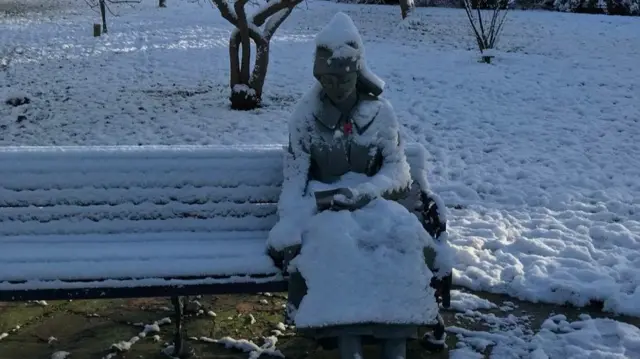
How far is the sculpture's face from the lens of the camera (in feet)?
11.7

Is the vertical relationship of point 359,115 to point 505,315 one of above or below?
above

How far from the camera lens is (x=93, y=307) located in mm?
4324

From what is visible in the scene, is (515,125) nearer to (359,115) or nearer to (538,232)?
(538,232)

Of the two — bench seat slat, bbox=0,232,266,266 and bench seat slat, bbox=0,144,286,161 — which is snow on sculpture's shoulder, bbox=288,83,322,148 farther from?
bench seat slat, bbox=0,232,266,266

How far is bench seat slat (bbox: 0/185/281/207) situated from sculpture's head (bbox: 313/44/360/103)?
30.9 inches

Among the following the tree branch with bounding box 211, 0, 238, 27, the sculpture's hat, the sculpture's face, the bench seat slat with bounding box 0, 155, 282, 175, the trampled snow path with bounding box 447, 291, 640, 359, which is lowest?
the trampled snow path with bounding box 447, 291, 640, 359

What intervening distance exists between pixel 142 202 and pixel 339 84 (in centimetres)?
134

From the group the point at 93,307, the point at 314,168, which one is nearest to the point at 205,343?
the point at 93,307

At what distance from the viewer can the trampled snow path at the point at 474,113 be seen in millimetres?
5148

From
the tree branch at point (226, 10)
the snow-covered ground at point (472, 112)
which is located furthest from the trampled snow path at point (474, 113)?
the tree branch at point (226, 10)

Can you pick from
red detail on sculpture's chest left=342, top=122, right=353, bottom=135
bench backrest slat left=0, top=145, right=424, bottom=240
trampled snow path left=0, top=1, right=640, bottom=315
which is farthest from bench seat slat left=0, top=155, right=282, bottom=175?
trampled snow path left=0, top=1, right=640, bottom=315

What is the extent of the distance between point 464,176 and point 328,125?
3.48 m

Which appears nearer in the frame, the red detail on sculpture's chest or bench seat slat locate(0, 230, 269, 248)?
the red detail on sculpture's chest

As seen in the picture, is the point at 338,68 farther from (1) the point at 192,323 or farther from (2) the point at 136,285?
(1) the point at 192,323
